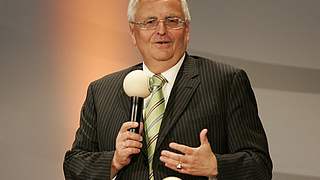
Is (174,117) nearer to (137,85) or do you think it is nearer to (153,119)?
(153,119)

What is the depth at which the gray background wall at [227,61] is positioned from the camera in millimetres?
3043

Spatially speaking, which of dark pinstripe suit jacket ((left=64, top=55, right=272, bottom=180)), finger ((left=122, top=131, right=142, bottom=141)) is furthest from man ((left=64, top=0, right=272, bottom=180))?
finger ((left=122, top=131, right=142, bottom=141))

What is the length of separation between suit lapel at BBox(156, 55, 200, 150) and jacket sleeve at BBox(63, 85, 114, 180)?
174mm

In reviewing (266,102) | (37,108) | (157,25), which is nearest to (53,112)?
(37,108)

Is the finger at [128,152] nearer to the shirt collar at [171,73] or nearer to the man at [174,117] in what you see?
the man at [174,117]

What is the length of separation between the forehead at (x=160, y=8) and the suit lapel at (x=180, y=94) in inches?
7.0

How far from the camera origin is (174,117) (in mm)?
2018

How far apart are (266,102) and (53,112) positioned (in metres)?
1.00

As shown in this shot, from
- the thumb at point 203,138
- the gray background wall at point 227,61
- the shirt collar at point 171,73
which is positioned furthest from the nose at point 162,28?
the gray background wall at point 227,61

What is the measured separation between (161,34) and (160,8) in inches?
3.3

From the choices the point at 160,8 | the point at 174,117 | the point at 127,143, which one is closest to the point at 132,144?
the point at 127,143

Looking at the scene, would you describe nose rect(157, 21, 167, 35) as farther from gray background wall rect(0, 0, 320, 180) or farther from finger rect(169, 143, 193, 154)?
gray background wall rect(0, 0, 320, 180)

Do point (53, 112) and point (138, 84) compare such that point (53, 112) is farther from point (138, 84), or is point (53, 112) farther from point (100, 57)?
point (138, 84)

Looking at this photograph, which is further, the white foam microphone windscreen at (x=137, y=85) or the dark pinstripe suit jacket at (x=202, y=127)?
the dark pinstripe suit jacket at (x=202, y=127)
